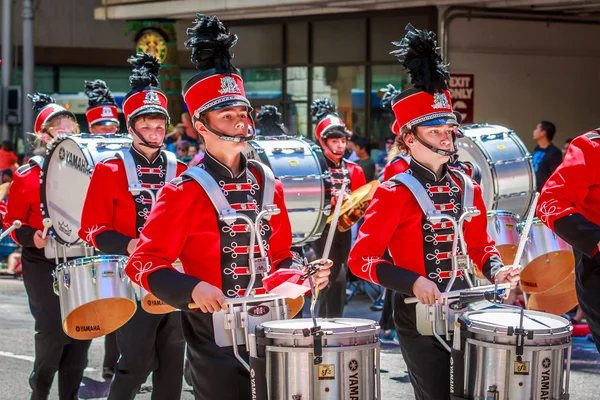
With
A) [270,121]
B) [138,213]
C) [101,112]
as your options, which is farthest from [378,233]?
[270,121]

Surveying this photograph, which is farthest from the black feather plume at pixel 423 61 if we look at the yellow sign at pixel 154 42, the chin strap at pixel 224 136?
the yellow sign at pixel 154 42

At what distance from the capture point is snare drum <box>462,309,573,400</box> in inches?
170

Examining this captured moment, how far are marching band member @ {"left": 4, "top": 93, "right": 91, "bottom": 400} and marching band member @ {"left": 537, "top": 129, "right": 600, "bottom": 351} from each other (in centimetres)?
312

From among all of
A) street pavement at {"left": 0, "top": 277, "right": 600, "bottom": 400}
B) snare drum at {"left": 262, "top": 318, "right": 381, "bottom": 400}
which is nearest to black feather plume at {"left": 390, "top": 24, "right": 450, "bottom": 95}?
snare drum at {"left": 262, "top": 318, "right": 381, "bottom": 400}

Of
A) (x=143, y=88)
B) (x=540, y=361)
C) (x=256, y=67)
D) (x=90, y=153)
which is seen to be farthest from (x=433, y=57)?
(x=256, y=67)

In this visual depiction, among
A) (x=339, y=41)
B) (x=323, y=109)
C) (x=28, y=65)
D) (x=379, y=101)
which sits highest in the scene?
(x=339, y=41)

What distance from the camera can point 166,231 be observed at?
451cm

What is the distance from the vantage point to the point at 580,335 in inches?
405

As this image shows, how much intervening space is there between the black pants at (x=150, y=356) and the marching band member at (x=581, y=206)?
201cm

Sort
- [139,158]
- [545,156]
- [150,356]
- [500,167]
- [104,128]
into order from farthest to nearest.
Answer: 1. [545,156]
2. [500,167]
3. [104,128]
4. [139,158]
5. [150,356]

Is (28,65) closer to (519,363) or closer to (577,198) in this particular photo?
(577,198)

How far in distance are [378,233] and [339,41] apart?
1324 centimetres

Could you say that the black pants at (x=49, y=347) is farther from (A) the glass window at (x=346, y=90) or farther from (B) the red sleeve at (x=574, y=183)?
(A) the glass window at (x=346, y=90)

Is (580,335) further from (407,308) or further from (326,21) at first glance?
(326,21)
